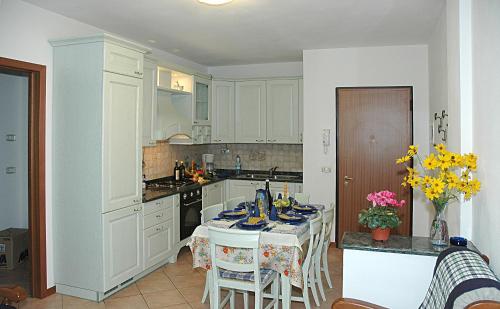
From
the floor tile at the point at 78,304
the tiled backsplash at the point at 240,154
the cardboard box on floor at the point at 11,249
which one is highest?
the tiled backsplash at the point at 240,154

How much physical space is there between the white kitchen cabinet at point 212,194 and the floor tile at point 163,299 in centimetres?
173

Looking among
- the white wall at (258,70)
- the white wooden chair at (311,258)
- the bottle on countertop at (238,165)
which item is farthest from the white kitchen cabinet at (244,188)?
the white wooden chair at (311,258)

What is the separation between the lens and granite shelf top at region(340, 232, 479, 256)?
7.42 ft

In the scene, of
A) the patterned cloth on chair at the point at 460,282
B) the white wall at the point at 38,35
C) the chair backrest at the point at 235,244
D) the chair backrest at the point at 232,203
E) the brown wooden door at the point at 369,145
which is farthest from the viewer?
the brown wooden door at the point at 369,145

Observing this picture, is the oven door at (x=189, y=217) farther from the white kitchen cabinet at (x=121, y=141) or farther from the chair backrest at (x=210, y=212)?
the chair backrest at (x=210, y=212)

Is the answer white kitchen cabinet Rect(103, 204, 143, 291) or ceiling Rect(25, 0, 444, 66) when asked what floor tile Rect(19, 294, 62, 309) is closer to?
white kitchen cabinet Rect(103, 204, 143, 291)

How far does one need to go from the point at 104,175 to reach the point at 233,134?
2.99 m

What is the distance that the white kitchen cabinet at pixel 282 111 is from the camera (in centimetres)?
593

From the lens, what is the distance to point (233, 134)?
6324 millimetres

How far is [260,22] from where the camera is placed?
396 cm

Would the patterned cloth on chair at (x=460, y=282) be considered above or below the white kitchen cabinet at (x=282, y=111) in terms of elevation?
below

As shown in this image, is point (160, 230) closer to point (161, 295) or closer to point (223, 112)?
point (161, 295)

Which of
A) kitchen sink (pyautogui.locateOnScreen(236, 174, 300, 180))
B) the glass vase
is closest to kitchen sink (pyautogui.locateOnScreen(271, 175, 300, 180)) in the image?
kitchen sink (pyautogui.locateOnScreen(236, 174, 300, 180))

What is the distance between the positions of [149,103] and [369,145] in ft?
9.42
